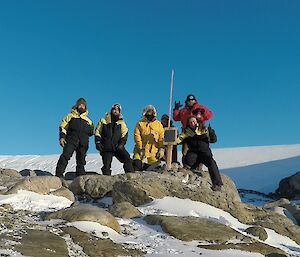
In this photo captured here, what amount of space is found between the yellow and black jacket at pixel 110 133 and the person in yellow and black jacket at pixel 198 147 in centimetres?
142

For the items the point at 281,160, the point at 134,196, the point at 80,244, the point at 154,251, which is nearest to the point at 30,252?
the point at 80,244

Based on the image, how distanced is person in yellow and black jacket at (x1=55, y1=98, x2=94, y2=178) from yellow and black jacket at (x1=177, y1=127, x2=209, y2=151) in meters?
2.07

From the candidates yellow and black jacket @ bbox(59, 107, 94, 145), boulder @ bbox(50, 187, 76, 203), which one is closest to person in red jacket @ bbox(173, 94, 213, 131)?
yellow and black jacket @ bbox(59, 107, 94, 145)

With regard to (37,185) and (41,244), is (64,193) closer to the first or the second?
(37,185)

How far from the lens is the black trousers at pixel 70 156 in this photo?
30.0 feet

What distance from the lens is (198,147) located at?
835cm

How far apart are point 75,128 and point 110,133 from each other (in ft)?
2.35

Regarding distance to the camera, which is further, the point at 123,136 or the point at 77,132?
the point at 123,136

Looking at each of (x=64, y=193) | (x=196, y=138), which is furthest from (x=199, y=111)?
(x=64, y=193)

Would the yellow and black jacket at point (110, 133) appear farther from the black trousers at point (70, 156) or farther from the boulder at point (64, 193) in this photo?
the boulder at point (64, 193)

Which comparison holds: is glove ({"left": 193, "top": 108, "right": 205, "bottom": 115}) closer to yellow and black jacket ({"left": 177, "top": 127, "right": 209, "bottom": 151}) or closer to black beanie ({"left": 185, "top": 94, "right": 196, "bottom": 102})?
black beanie ({"left": 185, "top": 94, "right": 196, "bottom": 102})

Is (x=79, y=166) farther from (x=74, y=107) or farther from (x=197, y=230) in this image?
(x=197, y=230)

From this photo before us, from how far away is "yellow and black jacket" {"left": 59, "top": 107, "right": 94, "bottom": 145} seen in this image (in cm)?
940

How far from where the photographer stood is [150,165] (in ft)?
32.3
